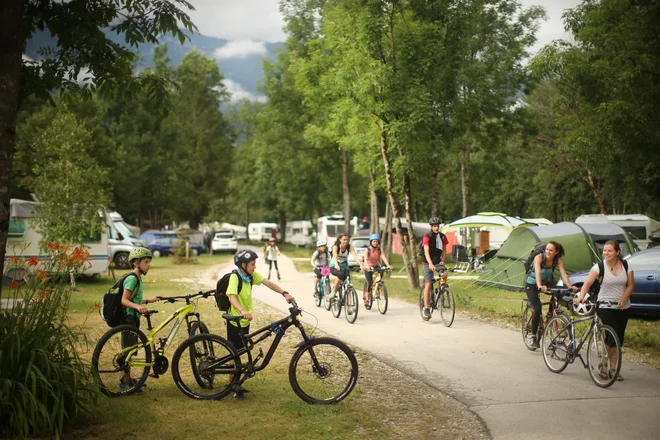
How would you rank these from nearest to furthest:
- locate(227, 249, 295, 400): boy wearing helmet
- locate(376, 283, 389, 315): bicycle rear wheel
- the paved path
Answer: the paved path → locate(227, 249, 295, 400): boy wearing helmet → locate(376, 283, 389, 315): bicycle rear wheel

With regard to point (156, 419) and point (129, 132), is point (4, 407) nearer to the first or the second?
point (156, 419)

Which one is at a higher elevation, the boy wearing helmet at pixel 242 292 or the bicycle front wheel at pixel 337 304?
the boy wearing helmet at pixel 242 292

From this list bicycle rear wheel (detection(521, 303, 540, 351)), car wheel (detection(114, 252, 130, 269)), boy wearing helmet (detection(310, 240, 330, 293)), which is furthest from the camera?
car wheel (detection(114, 252, 130, 269))

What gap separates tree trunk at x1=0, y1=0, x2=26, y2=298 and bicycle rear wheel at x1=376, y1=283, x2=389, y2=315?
995 cm

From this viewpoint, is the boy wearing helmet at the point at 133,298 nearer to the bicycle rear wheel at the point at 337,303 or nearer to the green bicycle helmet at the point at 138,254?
the green bicycle helmet at the point at 138,254

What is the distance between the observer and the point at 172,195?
5797 centimetres

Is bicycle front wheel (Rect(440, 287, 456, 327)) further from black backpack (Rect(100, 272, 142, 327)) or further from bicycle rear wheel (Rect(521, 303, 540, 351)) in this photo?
black backpack (Rect(100, 272, 142, 327))

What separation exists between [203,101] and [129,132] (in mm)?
13707

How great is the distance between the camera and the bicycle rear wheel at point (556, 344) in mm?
8586

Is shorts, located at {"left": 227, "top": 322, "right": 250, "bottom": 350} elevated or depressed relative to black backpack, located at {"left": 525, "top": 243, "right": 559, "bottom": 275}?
depressed

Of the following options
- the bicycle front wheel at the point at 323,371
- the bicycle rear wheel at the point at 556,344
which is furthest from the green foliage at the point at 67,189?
the bicycle rear wheel at the point at 556,344

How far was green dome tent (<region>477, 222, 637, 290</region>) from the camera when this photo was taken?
61.8 feet

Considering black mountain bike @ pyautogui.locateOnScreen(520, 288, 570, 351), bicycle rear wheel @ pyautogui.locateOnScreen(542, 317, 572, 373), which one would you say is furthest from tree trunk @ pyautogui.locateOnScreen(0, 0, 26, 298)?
black mountain bike @ pyautogui.locateOnScreen(520, 288, 570, 351)

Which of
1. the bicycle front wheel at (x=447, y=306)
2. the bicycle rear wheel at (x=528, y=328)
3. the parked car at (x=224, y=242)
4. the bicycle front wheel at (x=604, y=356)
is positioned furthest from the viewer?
the parked car at (x=224, y=242)
